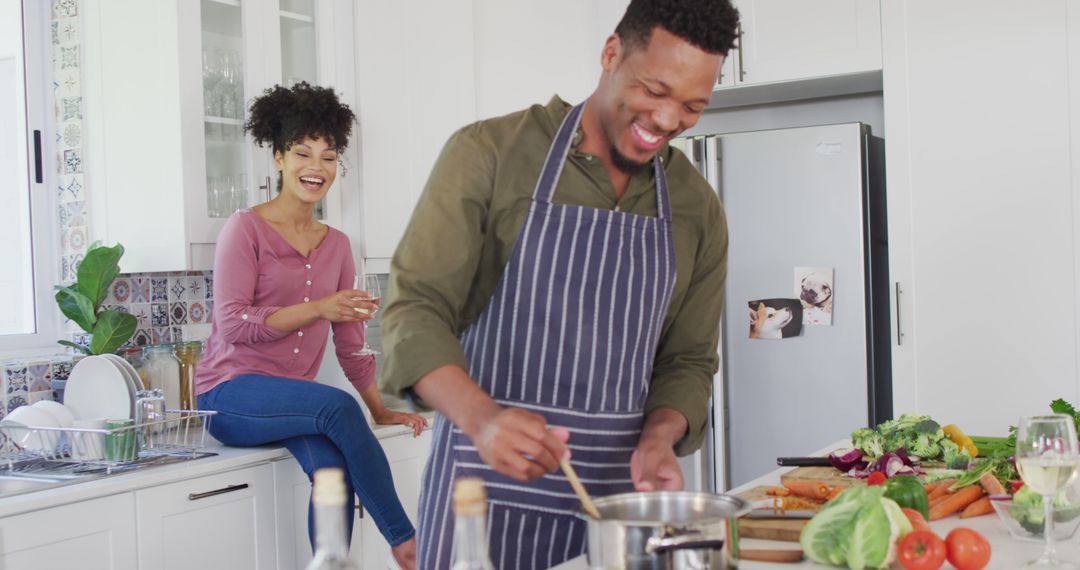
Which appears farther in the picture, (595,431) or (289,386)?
(289,386)

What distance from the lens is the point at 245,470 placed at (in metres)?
2.71

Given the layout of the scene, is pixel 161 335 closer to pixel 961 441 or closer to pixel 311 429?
pixel 311 429

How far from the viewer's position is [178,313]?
10.5 ft

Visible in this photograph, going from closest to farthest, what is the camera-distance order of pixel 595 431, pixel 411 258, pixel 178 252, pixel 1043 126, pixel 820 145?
1. pixel 411 258
2. pixel 595 431
3. pixel 178 252
4. pixel 1043 126
5. pixel 820 145

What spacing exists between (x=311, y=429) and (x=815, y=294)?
67.2 inches

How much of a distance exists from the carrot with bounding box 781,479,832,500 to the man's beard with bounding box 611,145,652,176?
56cm

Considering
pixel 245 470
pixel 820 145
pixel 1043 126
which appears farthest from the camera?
pixel 820 145

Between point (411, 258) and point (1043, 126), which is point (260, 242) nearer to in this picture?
point (411, 258)

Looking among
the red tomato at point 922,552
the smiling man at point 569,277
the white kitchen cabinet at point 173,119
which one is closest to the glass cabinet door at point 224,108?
the white kitchen cabinet at point 173,119

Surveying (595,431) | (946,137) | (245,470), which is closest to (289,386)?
(245,470)

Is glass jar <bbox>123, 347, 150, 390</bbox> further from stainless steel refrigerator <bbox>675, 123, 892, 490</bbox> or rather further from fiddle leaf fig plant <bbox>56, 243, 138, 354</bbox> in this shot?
stainless steel refrigerator <bbox>675, 123, 892, 490</bbox>

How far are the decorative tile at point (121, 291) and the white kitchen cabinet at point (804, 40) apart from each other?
2.02 m

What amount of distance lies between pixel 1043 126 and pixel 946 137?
0.91ft

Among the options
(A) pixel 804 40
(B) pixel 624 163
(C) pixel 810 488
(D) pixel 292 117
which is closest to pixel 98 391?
(D) pixel 292 117
